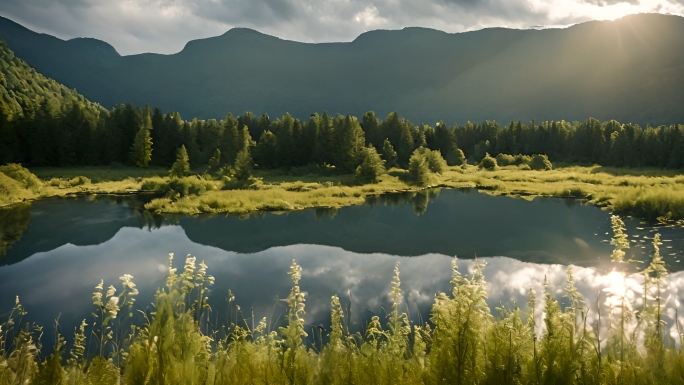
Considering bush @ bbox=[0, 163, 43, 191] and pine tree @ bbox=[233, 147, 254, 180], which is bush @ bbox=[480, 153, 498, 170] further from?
bush @ bbox=[0, 163, 43, 191]

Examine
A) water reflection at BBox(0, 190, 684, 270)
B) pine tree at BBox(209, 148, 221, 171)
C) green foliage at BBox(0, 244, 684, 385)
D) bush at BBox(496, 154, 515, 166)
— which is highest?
green foliage at BBox(0, 244, 684, 385)

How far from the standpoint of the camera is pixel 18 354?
21.1ft

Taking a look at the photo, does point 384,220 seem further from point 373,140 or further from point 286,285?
point 373,140

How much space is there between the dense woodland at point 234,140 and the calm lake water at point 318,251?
30509mm

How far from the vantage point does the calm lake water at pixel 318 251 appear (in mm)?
19609

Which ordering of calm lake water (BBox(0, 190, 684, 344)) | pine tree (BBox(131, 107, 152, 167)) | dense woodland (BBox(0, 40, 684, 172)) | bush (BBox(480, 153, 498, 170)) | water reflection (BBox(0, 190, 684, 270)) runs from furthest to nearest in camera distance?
bush (BBox(480, 153, 498, 170)), pine tree (BBox(131, 107, 152, 167)), dense woodland (BBox(0, 40, 684, 172)), water reflection (BBox(0, 190, 684, 270)), calm lake water (BBox(0, 190, 684, 344))

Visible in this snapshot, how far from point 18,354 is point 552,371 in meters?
6.80

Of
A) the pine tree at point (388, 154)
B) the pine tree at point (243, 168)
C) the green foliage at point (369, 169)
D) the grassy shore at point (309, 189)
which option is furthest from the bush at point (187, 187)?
the pine tree at point (388, 154)

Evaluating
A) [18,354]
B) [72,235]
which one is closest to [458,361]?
[18,354]

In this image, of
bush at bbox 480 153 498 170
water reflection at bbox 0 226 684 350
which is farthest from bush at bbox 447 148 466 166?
water reflection at bbox 0 226 684 350

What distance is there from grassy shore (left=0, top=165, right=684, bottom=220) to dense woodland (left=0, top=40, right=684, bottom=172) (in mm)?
5021

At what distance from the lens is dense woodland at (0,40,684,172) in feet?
247

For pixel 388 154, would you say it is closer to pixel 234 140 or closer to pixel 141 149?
pixel 234 140

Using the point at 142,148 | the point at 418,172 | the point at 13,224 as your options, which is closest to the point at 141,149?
the point at 142,148
